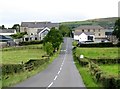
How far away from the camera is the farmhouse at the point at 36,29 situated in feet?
499

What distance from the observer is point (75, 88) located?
22.7 meters

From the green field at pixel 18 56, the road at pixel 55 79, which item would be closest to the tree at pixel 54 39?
the green field at pixel 18 56

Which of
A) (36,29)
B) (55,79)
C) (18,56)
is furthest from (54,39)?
(36,29)

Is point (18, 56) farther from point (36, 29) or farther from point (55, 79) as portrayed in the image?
point (36, 29)

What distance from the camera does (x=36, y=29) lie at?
174 meters

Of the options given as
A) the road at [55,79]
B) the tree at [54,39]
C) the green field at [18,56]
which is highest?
the tree at [54,39]

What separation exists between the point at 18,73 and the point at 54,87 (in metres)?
8.63

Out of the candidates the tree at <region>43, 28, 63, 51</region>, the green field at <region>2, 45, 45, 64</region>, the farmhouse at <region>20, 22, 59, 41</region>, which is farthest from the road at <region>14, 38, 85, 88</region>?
the farmhouse at <region>20, 22, 59, 41</region>

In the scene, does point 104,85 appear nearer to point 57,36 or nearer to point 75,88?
point 75,88

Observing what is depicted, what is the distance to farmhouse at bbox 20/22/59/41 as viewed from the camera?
152000 millimetres

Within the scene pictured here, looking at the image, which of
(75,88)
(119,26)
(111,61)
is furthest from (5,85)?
(119,26)

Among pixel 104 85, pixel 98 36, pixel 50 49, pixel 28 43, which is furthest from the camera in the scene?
pixel 98 36

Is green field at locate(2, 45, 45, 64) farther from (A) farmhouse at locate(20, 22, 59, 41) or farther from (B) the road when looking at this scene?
(A) farmhouse at locate(20, 22, 59, 41)

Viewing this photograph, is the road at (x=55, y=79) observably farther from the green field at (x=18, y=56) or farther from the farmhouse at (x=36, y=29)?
the farmhouse at (x=36, y=29)
